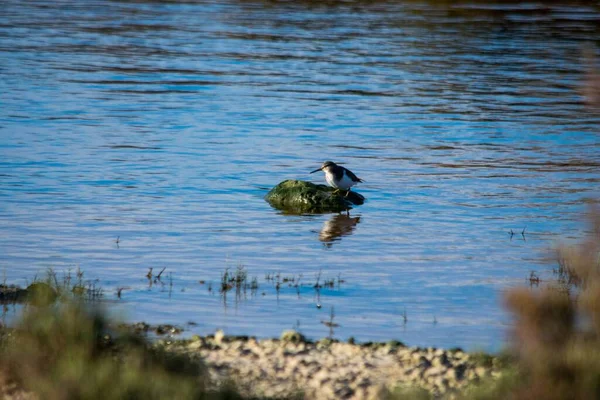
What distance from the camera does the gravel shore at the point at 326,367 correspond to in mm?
7031

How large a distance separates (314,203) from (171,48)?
21.4 m

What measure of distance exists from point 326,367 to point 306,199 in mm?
7874

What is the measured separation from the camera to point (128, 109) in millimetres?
24297

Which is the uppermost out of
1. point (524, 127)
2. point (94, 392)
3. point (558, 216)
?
point (524, 127)

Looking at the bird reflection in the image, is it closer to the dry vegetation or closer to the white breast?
the white breast

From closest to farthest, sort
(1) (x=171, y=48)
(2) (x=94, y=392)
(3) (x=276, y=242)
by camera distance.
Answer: (2) (x=94, y=392) → (3) (x=276, y=242) → (1) (x=171, y=48)

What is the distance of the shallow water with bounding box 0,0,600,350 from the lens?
10.6m

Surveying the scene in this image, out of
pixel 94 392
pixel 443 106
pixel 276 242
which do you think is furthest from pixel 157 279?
pixel 443 106

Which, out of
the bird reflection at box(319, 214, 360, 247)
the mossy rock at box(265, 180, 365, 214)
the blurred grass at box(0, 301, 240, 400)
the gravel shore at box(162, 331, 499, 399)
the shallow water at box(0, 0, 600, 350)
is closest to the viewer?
the blurred grass at box(0, 301, 240, 400)

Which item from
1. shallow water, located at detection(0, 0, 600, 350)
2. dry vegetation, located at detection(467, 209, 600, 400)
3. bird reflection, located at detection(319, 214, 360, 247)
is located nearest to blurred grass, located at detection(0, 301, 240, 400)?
dry vegetation, located at detection(467, 209, 600, 400)

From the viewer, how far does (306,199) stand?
1534 centimetres

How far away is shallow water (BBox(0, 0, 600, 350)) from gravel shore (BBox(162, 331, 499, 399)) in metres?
0.82

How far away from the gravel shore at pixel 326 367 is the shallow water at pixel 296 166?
0.82 m

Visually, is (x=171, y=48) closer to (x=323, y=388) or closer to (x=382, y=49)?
(x=382, y=49)
